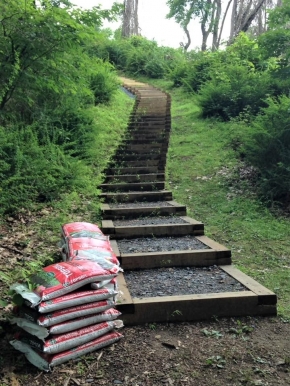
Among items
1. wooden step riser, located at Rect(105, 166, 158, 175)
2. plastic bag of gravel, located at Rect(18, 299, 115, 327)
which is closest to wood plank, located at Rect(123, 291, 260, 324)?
plastic bag of gravel, located at Rect(18, 299, 115, 327)

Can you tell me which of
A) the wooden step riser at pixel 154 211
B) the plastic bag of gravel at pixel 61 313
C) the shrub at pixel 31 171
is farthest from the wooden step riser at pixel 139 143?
the plastic bag of gravel at pixel 61 313

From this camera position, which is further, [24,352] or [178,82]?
[178,82]

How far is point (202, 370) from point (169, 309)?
722 millimetres

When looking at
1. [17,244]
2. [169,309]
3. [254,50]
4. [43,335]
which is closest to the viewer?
[43,335]

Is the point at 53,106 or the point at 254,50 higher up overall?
the point at 254,50

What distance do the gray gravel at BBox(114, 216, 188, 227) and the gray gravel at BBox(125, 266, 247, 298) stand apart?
1467mm

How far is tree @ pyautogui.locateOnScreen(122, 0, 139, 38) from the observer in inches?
993

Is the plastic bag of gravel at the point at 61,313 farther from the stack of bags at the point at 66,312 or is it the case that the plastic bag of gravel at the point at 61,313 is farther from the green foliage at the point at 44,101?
the green foliage at the point at 44,101

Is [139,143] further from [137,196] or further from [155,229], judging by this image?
[155,229]

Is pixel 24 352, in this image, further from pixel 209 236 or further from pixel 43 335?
pixel 209 236

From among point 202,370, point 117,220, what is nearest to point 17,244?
point 117,220

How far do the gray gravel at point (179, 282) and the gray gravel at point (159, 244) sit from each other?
426mm

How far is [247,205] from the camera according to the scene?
657 cm

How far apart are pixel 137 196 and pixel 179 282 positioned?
11.0ft
